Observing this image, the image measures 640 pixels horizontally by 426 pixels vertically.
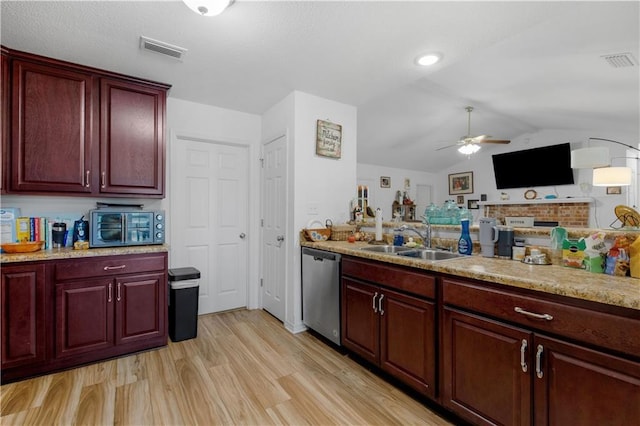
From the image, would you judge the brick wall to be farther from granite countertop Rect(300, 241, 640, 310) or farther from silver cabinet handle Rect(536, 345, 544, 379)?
silver cabinet handle Rect(536, 345, 544, 379)

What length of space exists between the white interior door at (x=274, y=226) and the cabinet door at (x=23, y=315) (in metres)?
1.86

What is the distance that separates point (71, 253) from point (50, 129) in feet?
3.25

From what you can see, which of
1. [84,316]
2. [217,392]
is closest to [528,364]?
[217,392]

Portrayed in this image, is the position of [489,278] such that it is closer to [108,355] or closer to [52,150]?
[108,355]

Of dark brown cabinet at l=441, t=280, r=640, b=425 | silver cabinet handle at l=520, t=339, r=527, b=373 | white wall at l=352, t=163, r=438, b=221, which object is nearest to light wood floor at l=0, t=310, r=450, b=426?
dark brown cabinet at l=441, t=280, r=640, b=425

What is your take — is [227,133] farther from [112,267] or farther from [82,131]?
[112,267]

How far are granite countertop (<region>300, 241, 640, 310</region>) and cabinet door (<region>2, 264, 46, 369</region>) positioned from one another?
2438 mm

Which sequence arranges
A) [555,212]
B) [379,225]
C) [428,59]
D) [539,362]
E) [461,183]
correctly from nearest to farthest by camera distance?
[539,362], [428,59], [379,225], [555,212], [461,183]

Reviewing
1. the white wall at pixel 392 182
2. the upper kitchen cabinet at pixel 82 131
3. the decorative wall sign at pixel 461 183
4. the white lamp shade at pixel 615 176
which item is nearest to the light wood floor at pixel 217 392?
the upper kitchen cabinet at pixel 82 131

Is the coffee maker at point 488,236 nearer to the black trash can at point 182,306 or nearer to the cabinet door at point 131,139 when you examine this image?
the black trash can at point 182,306

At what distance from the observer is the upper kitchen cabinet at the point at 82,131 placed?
2227 millimetres

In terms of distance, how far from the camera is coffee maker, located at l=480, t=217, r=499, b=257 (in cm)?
194

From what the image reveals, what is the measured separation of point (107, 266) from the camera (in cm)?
231

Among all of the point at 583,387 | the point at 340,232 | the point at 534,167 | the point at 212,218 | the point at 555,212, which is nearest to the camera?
the point at 583,387
